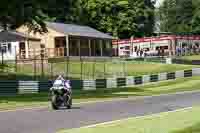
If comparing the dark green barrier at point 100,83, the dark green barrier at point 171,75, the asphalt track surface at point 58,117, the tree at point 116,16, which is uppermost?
the tree at point 116,16

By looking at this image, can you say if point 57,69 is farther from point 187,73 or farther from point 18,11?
point 18,11

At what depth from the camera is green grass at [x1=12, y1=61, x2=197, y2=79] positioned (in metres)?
53.6

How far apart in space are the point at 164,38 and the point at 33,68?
134 ft

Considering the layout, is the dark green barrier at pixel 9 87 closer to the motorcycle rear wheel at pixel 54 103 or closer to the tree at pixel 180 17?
the motorcycle rear wheel at pixel 54 103

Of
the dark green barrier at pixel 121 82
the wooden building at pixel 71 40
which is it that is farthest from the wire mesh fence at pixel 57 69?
the wooden building at pixel 71 40

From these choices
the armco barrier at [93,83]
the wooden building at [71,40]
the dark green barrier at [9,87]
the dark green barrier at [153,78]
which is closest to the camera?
the dark green barrier at [9,87]

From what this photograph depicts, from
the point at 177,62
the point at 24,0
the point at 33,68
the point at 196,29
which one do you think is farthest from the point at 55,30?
the point at 196,29

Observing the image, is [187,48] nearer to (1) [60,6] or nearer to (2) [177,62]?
(2) [177,62]

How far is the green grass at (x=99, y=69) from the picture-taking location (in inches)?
2111

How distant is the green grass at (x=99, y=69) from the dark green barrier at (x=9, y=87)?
13155 mm

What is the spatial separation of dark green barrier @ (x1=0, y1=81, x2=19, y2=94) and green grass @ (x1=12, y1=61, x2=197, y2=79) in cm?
1316

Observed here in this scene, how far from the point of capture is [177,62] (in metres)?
71.2

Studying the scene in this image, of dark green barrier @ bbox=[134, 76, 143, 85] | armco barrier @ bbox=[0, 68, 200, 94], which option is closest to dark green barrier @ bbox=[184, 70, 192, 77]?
armco barrier @ bbox=[0, 68, 200, 94]

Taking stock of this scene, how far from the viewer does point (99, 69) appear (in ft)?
189
